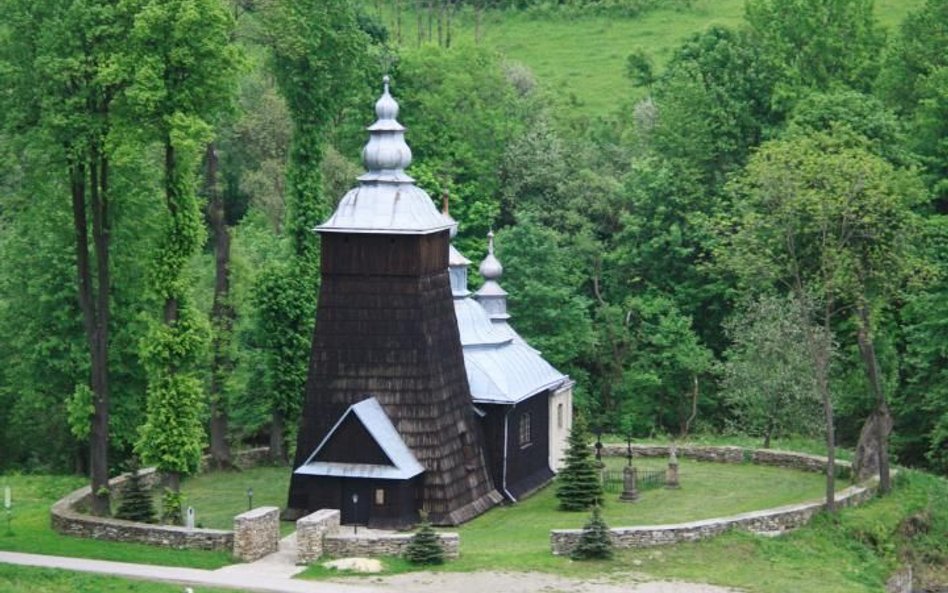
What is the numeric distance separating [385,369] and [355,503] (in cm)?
344

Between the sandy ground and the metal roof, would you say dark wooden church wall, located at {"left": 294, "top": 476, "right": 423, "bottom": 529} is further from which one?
the sandy ground

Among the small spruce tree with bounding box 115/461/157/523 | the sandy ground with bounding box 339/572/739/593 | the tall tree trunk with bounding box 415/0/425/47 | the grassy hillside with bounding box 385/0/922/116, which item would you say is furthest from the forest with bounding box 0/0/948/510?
the sandy ground with bounding box 339/572/739/593

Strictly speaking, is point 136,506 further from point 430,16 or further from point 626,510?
point 430,16

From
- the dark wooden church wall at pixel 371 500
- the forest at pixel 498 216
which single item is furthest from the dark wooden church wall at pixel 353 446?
the forest at pixel 498 216

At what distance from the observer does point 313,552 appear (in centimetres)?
4481

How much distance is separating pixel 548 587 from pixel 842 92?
30.2 meters

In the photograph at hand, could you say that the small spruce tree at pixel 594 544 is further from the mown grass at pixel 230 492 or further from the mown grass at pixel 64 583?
the mown grass at pixel 64 583

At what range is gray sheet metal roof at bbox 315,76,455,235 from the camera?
49.5 metres

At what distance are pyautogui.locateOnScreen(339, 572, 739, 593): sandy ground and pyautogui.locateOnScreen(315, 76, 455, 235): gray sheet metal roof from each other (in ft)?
31.6

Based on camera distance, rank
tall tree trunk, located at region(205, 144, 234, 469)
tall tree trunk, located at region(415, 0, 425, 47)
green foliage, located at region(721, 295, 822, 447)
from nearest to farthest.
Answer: tall tree trunk, located at region(205, 144, 234, 469), green foliage, located at region(721, 295, 822, 447), tall tree trunk, located at region(415, 0, 425, 47)

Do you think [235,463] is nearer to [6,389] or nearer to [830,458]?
[6,389]

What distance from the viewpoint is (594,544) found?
4541 cm

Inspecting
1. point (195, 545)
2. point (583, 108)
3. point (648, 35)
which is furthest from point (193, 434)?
point (648, 35)

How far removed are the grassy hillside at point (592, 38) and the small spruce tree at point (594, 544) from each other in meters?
48.9
